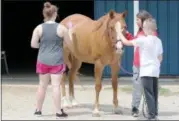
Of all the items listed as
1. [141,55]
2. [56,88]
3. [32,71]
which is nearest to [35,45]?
[56,88]

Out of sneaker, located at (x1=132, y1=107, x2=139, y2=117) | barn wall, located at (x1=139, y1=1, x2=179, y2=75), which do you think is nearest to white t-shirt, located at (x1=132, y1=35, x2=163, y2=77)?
sneaker, located at (x1=132, y1=107, x2=139, y2=117)

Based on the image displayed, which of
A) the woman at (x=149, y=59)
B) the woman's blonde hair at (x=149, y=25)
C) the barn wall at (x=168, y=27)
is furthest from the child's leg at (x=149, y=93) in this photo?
the barn wall at (x=168, y=27)

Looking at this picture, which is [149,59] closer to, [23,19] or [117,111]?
[117,111]

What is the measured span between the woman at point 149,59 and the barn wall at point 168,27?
575cm

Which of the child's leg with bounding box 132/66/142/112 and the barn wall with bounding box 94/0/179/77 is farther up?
the barn wall with bounding box 94/0/179/77

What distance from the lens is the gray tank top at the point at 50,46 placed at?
25.2 ft

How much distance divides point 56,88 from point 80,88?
153 inches

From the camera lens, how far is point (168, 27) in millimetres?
12992

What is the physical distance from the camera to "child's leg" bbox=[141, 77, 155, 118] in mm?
7227

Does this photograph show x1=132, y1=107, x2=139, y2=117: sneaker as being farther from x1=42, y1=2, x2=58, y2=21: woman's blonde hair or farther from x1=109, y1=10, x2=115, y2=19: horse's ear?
x1=42, y1=2, x2=58, y2=21: woman's blonde hair

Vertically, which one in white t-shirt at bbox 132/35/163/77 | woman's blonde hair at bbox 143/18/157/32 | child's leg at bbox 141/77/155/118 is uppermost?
woman's blonde hair at bbox 143/18/157/32

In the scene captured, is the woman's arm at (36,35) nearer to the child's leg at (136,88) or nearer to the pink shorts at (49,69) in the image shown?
the pink shorts at (49,69)

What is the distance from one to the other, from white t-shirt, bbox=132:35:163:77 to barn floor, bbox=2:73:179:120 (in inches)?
39.7

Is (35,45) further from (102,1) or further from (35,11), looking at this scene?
(35,11)
